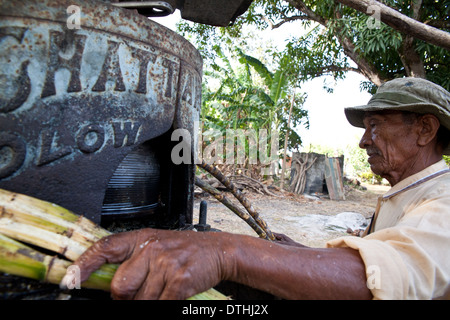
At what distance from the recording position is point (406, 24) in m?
2.39

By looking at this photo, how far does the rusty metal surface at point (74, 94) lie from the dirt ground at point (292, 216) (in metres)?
4.25

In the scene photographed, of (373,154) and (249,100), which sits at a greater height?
(249,100)

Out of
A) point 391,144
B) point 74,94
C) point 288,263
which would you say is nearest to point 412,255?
point 288,263

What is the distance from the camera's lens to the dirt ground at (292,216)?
215 inches

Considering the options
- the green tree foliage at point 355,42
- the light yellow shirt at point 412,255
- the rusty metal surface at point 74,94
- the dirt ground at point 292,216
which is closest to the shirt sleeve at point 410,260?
the light yellow shirt at point 412,255

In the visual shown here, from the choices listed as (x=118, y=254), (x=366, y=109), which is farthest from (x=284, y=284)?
(x=366, y=109)

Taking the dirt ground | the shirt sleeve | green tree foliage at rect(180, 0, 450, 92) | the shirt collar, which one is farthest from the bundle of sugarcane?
green tree foliage at rect(180, 0, 450, 92)

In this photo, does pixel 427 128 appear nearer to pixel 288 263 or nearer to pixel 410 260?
pixel 410 260

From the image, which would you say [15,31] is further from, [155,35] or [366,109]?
[366,109]

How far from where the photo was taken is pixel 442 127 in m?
1.57

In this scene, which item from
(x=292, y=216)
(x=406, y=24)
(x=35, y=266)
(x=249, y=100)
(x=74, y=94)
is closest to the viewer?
(x=35, y=266)

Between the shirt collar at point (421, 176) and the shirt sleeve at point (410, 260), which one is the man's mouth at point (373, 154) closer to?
the shirt collar at point (421, 176)

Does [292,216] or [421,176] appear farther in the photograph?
[292,216]

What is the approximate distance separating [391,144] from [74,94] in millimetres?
1570
